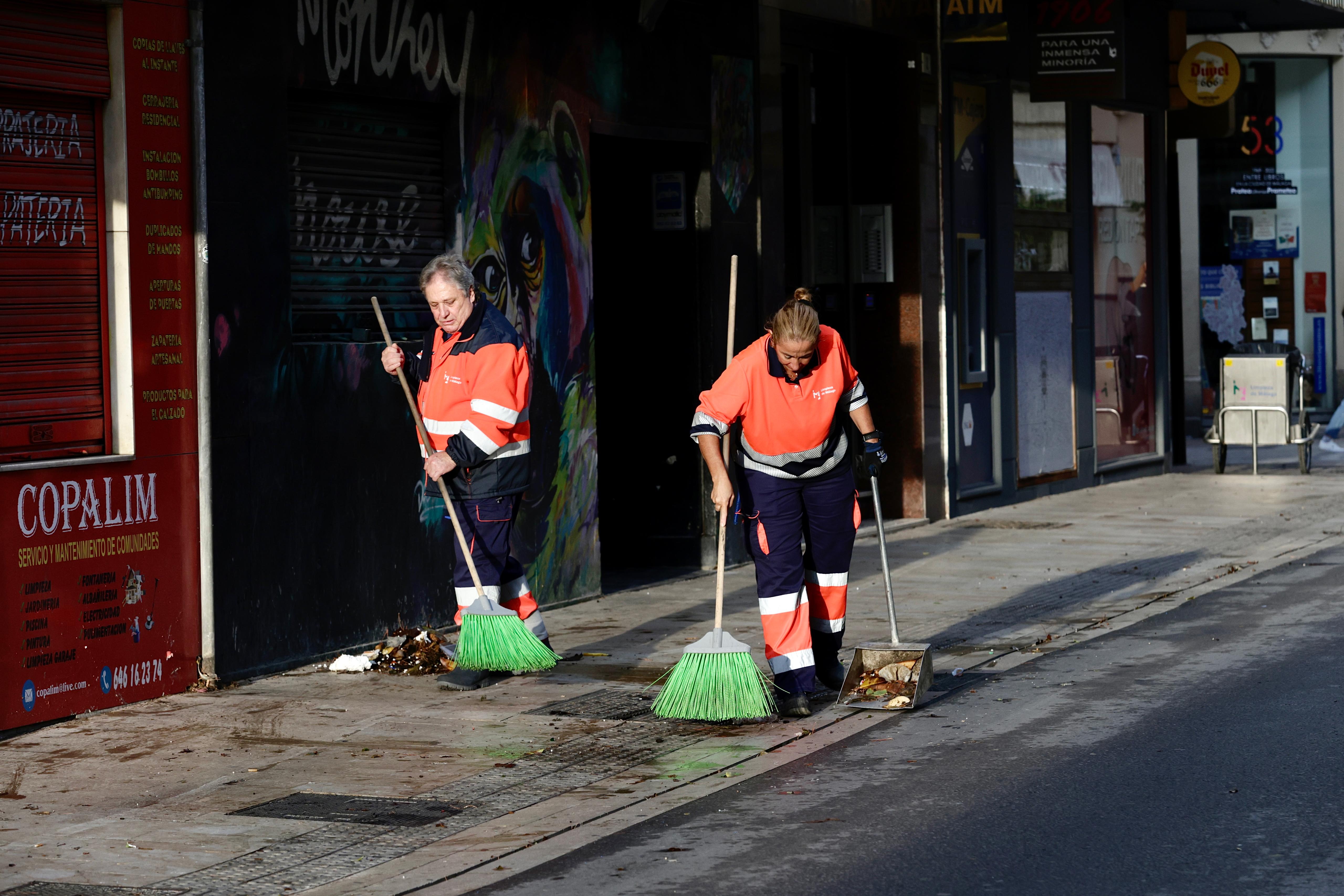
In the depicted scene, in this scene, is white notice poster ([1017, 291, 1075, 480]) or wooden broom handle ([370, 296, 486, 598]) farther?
white notice poster ([1017, 291, 1075, 480])

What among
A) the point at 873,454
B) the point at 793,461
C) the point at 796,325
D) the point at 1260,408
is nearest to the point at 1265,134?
the point at 1260,408

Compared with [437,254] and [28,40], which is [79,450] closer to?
[28,40]

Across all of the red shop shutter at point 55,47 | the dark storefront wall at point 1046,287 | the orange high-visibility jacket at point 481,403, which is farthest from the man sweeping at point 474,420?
the dark storefront wall at point 1046,287

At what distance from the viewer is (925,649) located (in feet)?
26.8

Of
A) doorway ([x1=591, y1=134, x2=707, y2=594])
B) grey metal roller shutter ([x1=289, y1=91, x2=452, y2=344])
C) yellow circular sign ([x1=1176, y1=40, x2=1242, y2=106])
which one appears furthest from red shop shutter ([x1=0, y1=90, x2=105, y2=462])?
yellow circular sign ([x1=1176, y1=40, x2=1242, y2=106])

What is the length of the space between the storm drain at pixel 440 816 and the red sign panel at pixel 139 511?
176 centimetres

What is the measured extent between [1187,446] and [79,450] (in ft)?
58.9

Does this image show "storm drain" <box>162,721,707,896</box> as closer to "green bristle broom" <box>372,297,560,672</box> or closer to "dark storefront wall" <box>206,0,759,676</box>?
→ "green bristle broom" <box>372,297,560,672</box>

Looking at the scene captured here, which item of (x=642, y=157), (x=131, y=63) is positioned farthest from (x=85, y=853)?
(x=642, y=157)

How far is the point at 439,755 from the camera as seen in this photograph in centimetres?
732

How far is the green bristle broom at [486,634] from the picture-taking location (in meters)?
8.41

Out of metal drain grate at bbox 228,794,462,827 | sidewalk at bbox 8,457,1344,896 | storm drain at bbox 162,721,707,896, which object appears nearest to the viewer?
storm drain at bbox 162,721,707,896

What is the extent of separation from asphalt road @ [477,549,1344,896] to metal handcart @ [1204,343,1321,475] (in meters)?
10.2

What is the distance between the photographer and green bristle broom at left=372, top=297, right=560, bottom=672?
8406 mm
